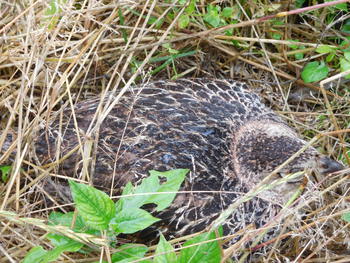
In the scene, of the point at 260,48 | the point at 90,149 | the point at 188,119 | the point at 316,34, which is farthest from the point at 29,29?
the point at 316,34

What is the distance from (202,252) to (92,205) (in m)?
0.42

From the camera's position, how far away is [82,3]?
2979 millimetres

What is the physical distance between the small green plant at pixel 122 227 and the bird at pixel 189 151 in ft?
1.06

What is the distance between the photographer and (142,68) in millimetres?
2879

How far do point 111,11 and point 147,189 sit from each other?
4.46ft

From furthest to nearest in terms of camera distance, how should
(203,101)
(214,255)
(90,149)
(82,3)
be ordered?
(82,3)
(203,101)
(90,149)
(214,255)

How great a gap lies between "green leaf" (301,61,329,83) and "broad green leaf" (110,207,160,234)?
1.49m

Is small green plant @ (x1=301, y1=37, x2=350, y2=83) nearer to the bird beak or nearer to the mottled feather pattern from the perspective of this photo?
the mottled feather pattern

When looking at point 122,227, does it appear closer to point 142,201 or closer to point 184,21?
point 142,201

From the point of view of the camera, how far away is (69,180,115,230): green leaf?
1937 millimetres

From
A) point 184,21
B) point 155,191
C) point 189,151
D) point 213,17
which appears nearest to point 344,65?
point 213,17

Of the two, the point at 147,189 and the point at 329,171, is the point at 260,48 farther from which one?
the point at 147,189

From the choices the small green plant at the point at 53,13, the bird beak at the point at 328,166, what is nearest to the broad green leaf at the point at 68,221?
the small green plant at the point at 53,13

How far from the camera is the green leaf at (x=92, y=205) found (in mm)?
1937
